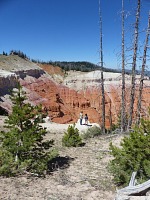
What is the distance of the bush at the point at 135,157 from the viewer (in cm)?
909

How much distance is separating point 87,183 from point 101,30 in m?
15.7

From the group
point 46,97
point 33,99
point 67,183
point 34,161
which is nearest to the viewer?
point 67,183

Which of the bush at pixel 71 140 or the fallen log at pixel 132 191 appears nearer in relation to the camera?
the fallen log at pixel 132 191

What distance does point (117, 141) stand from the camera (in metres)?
17.6

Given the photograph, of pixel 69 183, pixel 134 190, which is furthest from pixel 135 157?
pixel 134 190

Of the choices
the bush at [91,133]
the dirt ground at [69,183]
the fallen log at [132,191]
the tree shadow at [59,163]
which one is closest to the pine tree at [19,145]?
the dirt ground at [69,183]

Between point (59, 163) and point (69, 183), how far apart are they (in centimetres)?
260

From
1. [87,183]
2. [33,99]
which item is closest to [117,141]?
[87,183]

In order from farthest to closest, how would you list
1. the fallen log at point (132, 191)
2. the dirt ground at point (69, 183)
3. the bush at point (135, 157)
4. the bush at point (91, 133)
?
the bush at point (91, 133) → the bush at point (135, 157) → the dirt ground at point (69, 183) → the fallen log at point (132, 191)

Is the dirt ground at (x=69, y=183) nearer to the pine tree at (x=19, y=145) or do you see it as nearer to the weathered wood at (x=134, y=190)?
the pine tree at (x=19, y=145)

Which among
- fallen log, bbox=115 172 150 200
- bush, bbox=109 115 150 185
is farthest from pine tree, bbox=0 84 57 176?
fallen log, bbox=115 172 150 200

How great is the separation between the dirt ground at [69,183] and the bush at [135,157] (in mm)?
628

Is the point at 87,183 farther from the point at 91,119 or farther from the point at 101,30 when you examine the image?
the point at 91,119

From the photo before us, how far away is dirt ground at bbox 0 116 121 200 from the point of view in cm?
895
